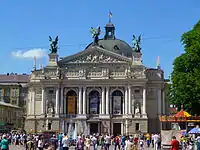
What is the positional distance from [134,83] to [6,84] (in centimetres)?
4590

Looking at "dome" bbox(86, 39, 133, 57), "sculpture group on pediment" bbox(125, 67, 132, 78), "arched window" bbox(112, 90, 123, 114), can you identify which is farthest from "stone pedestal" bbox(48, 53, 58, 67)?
"sculpture group on pediment" bbox(125, 67, 132, 78)

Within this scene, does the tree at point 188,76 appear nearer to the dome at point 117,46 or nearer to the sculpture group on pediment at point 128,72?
the sculpture group on pediment at point 128,72

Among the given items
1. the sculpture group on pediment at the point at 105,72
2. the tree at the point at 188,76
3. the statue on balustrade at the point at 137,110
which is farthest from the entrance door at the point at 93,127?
the tree at the point at 188,76

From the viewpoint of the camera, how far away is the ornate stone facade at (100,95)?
84.3 meters

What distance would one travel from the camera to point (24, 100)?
387 feet

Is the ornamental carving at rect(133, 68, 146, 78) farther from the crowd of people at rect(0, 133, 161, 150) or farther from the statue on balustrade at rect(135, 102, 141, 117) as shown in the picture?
the crowd of people at rect(0, 133, 161, 150)

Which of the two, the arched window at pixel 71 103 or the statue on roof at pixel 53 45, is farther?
the statue on roof at pixel 53 45

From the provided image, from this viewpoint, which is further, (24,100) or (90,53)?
(24,100)

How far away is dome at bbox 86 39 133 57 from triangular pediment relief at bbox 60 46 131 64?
1102 cm

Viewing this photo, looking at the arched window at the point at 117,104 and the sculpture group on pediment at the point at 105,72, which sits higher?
the sculpture group on pediment at the point at 105,72

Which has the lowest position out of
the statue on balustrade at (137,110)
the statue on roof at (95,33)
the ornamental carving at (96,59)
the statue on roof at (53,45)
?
the statue on balustrade at (137,110)

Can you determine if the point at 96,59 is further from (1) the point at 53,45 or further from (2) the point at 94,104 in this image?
(1) the point at 53,45

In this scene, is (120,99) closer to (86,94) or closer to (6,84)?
(86,94)

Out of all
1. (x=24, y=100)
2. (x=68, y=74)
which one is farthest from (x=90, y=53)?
(x=24, y=100)
